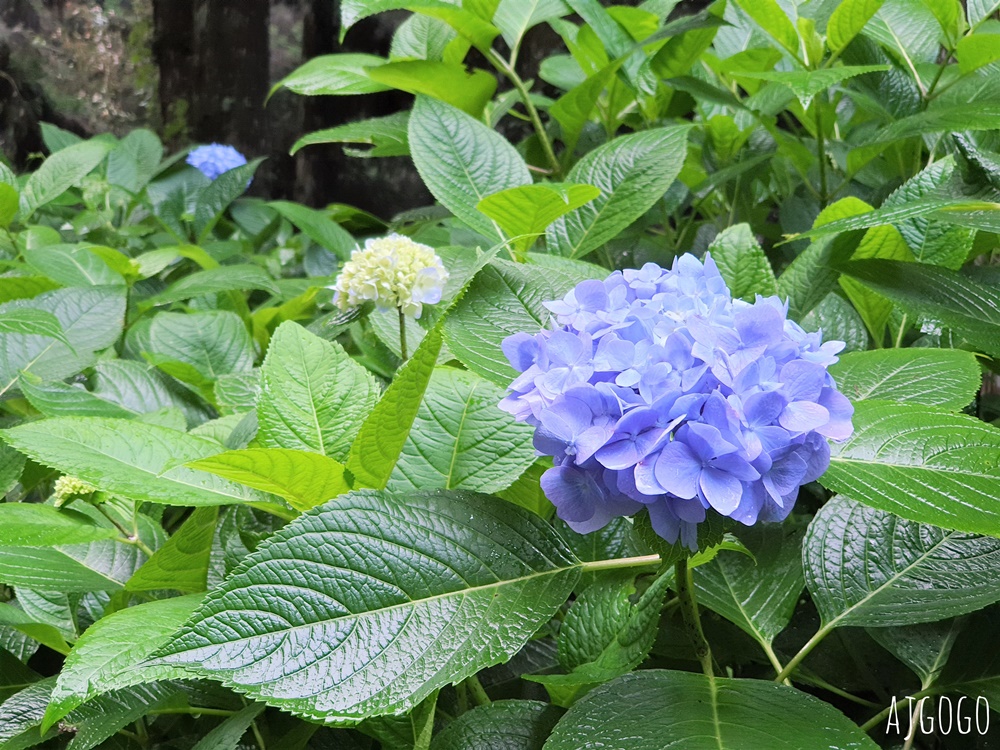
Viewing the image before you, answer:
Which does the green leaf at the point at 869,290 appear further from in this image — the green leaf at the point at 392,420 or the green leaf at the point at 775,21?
the green leaf at the point at 392,420

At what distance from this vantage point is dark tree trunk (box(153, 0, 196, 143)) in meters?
2.66

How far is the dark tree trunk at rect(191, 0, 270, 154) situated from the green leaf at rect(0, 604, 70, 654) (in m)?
2.42

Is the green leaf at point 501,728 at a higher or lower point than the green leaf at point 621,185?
lower

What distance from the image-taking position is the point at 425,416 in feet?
2.00

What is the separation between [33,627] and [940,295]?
2.51 ft

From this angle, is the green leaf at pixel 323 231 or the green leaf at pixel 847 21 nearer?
the green leaf at pixel 847 21

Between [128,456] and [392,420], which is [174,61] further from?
[392,420]

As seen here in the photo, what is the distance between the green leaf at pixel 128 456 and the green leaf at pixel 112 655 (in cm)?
7

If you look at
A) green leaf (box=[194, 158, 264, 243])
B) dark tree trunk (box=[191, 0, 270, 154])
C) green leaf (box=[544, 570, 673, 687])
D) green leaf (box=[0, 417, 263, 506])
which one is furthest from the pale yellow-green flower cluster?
dark tree trunk (box=[191, 0, 270, 154])

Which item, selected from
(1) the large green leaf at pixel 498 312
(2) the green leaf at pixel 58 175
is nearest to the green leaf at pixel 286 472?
(1) the large green leaf at pixel 498 312

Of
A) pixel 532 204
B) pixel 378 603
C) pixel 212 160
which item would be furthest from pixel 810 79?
pixel 212 160

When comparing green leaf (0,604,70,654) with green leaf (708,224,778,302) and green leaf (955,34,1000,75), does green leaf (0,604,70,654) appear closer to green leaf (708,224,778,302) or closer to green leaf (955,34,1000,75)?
green leaf (708,224,778,302)

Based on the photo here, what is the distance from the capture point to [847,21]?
0.94 metres

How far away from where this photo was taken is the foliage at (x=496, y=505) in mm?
464
